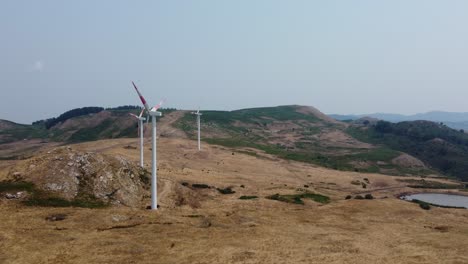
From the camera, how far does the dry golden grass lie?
47312 mm

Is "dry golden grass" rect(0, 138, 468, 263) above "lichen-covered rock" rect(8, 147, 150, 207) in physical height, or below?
below

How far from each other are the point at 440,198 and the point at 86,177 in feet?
339

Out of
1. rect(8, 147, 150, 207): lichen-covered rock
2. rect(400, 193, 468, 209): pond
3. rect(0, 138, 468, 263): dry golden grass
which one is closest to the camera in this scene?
rect(0, 138, 468, 263): dry golden grass

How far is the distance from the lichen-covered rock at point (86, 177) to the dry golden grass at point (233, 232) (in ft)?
16.9

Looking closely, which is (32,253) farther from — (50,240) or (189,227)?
(189,227)

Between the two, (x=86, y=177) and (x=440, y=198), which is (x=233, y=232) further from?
(x=440, y=198)

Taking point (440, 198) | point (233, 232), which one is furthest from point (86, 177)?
point (440, 198)

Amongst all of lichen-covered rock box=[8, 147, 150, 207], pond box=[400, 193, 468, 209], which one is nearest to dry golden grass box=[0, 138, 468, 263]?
lichen-covered rock box=[8, 147, 150, 207]

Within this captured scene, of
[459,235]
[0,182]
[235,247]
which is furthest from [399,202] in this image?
[0,182]

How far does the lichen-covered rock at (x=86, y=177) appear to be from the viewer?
70.4 meters

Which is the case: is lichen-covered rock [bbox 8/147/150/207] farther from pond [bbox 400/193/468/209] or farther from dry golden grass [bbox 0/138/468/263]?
pond [bbox 400/193/468/209]

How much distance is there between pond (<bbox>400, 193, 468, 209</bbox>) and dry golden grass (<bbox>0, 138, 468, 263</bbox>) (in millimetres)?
31601

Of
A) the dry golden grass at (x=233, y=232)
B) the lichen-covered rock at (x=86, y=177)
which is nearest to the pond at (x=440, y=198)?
the dry golden grass at (x=233, y=232)

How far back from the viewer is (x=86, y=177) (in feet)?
243
